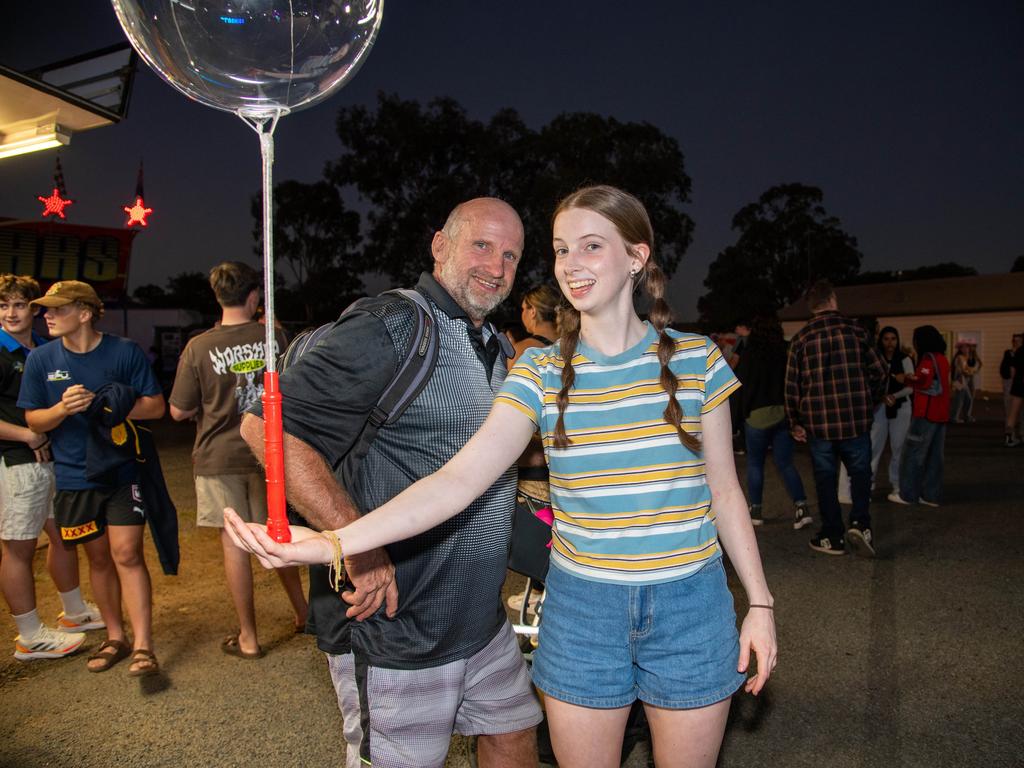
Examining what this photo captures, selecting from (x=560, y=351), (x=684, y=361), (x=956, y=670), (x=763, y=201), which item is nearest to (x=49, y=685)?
(x=560, y=351)

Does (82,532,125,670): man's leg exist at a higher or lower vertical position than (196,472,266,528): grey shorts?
lower

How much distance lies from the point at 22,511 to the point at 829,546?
615 cm

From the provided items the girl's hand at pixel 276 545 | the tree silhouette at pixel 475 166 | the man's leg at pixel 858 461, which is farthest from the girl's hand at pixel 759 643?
the tree silhouette at pixel 475 166

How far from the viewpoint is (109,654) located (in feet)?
13.5

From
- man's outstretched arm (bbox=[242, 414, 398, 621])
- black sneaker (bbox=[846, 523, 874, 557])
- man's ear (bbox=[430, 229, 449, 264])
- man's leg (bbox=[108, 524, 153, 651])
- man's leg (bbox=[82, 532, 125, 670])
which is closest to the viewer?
man's outstretched arm (bbox=[242, 414, 398, 621])

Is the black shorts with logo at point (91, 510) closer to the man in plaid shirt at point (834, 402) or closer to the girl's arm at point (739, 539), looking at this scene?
the girl's arm at point (739, 539)

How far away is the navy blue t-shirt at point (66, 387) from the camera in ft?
13.4

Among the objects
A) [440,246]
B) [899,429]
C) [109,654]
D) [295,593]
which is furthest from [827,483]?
[109,654]

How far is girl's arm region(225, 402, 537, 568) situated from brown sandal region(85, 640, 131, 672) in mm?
3379

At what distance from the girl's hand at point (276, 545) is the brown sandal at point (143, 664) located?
3309 millimetres

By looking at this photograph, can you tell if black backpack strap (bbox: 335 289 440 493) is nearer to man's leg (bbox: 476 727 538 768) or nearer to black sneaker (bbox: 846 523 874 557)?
man's leg (bbox: 476 727 538 768)

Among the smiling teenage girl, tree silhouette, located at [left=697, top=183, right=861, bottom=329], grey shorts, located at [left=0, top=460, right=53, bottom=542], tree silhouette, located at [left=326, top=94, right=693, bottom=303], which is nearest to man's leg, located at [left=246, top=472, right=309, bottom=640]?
grey shorts, located at [left=0, top=460, right=53, bottom=542]

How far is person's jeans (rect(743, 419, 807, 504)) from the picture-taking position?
705cm

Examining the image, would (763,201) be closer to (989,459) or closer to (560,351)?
(989,459)
